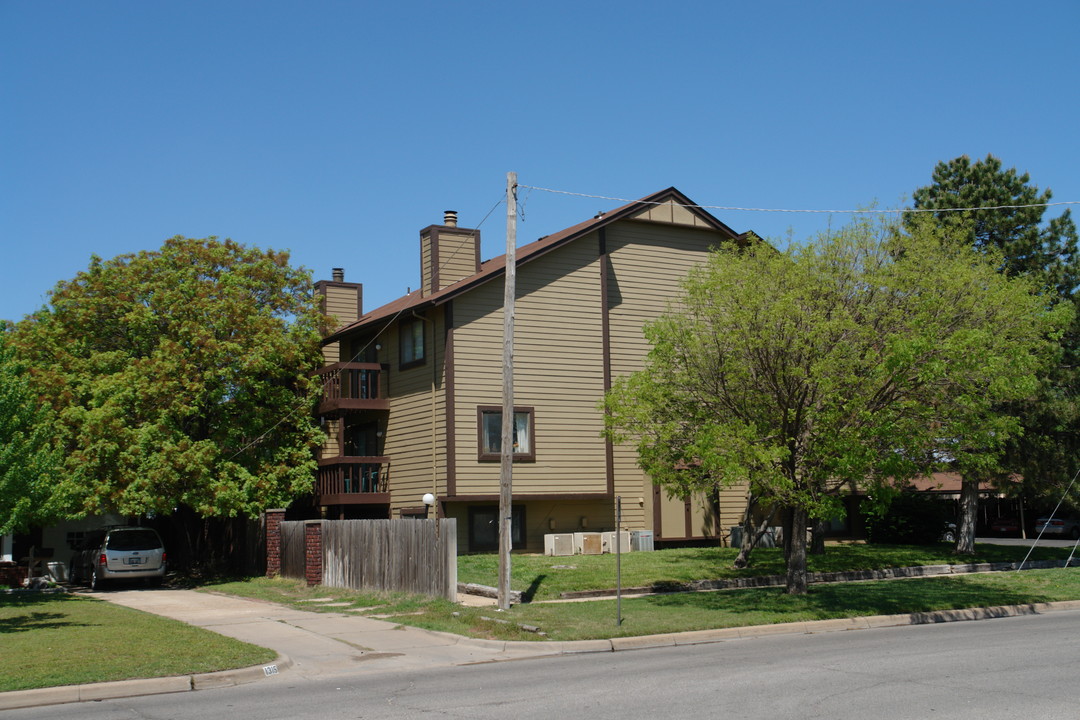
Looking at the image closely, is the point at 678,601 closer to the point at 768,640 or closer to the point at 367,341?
the point at 768,640

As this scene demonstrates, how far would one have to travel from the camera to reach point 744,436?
1708cm

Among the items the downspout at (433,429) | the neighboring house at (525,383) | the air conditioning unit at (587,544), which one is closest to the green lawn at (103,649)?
the downspout at (433,429)

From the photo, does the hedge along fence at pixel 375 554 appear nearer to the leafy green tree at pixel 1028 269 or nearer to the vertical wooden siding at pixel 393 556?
the vertical wooden siding at pixel 393 556

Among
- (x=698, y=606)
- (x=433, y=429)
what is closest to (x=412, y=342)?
(x=433, y=429)

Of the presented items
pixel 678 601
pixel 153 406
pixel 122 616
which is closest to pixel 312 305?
pixel 153 406

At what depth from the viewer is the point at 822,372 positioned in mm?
16766

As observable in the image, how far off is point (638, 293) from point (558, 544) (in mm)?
8120

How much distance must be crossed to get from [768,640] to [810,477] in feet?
11.9

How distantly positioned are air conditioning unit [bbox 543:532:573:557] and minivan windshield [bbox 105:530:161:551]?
10.3 meters

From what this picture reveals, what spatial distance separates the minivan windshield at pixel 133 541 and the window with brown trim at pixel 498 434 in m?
8.93

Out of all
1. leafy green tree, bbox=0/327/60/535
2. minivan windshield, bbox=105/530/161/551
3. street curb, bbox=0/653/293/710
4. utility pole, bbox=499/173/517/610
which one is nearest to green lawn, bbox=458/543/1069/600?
utility pole, bbox=499/173/517/610

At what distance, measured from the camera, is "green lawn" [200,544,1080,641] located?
634 inches

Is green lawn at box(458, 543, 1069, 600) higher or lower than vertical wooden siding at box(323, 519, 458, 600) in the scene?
lower

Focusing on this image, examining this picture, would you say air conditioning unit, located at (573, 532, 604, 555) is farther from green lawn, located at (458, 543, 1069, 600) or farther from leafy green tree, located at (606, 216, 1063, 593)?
leafy green tree, located at (606, 216, 1063, 593)
